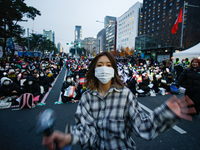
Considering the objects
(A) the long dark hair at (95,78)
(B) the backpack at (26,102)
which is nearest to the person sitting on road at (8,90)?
(B) the backpack at (26,102)

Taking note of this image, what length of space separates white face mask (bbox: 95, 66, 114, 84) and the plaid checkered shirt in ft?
0.51

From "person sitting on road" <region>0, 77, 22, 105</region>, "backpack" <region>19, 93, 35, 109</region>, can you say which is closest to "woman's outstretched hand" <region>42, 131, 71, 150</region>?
"backpack" <region>19, 93, 35, 109</region>

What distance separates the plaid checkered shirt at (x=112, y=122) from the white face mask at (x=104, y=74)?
16 cm

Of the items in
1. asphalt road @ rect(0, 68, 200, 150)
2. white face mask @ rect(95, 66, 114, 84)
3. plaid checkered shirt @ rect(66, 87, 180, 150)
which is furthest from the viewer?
asphalt road @ rect(0, 68, 200, 150)

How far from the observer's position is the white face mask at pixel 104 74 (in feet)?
4.42

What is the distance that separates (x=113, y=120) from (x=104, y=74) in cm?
52

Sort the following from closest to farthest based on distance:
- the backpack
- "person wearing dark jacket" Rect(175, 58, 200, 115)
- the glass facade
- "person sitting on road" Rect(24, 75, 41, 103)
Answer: "person wearing dark jacket" Rect(175, 58, 200, 115), the backpack, "person sitting on road" Rect(24, 75, 41, 103), the glass facade

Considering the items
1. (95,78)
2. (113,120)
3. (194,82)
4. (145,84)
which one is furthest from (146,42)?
(113,120)

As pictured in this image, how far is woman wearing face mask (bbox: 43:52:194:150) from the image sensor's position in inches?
40.1

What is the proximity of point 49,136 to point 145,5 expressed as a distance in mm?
97089

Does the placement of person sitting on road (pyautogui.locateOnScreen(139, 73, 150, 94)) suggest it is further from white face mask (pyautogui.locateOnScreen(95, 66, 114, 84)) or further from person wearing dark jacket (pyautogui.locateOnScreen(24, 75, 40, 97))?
white face mask (pyautogui.locateOnScreen(95, 66, 114, 84))

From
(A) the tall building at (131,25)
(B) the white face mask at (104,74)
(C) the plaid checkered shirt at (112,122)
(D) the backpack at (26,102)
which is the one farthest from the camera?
(A) the tall building at (131,25)

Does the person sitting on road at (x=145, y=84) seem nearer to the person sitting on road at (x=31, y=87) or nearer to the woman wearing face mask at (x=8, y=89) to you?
the person sitting on road at (x=31, y=87)

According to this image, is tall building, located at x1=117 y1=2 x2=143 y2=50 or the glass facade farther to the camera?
tall building, located at x1=117 y1=2 x2=143 y2=50
